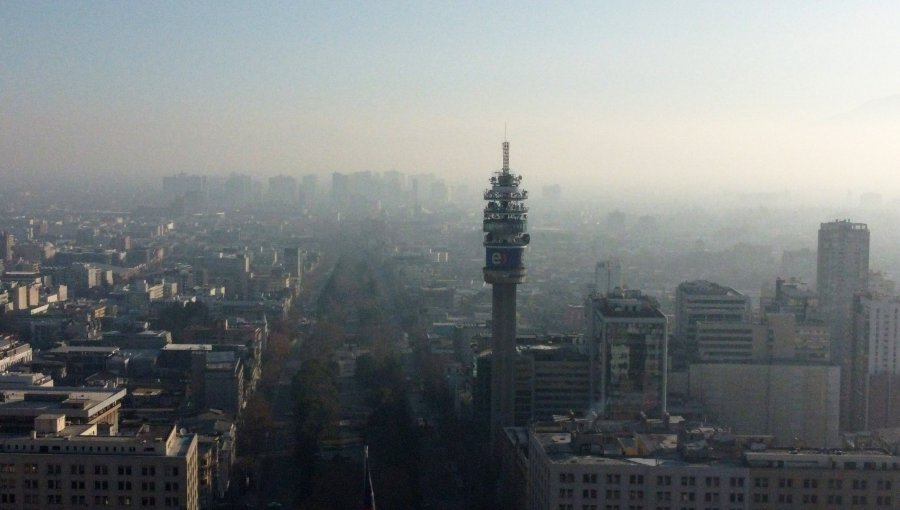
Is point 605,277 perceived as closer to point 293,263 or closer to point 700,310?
point 700,310

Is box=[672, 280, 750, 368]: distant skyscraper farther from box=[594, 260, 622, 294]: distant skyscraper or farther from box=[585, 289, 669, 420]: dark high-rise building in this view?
box=[594, 260, 622, 294]: distant skyscraper

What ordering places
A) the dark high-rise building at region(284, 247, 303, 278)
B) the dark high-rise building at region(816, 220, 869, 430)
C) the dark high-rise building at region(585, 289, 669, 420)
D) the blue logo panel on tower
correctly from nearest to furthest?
the dark high-rise building at region(585, 289, 669, 420)
the blue logo panel on tower
the dark high-rise building at region(816, 220, 869, 430)
the dark high-rise building at region(284, 247, 303, 278)

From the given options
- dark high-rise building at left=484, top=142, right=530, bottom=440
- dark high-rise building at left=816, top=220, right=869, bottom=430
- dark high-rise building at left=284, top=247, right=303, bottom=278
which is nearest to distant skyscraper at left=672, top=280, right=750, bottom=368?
dark high-rise building at left=816, top=220, right=869, bottom=430

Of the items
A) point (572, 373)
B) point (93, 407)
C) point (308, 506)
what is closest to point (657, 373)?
point (572, 373)

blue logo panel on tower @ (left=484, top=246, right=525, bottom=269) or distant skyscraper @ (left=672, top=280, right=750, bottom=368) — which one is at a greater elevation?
blue logo panel on tower @ (left=484, top=246, right=525, bottom=269)

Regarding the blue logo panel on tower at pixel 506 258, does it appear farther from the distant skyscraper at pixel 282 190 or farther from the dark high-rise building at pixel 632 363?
the distant skyscraper at pixel 282 190

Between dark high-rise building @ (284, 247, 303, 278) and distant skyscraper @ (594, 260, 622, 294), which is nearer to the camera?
distant skyscraper @ (594, 260, 622, 294)

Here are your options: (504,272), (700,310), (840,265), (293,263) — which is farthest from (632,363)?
(293,263)
